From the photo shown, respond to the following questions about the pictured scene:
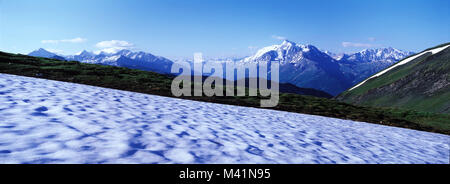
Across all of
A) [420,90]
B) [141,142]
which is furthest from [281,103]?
[420,90]

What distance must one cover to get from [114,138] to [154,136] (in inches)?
55.3

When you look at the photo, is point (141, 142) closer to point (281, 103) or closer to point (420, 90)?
point (281, 103)

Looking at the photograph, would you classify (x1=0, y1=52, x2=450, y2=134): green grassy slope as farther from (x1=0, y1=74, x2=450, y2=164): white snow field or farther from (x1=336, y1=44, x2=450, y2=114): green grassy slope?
(x1=336, y1=44, x2=450, y2=114): green grassy slope

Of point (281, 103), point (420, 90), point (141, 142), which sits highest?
point (141, 142)

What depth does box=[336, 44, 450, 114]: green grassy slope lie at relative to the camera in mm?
75000

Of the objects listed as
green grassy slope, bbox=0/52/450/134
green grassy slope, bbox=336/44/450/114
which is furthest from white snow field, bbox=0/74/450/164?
green grassy slope, bbox=336/44/450/114

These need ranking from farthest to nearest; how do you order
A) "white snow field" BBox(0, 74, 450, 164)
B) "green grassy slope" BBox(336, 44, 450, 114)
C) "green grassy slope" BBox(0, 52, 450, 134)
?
"green grassy slope" BBox(336, 44, 450, 114) → "green grassy slope" BBox(0, 52, 450, 134) → "white snow field" BBox(0, 74, 450, 164)

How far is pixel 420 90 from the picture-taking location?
87938mm

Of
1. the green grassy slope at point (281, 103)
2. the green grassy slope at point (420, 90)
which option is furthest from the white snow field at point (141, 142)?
the green grassy slope at point (420, 90)

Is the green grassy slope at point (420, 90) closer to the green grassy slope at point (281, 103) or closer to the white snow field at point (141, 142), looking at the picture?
the green grassy slope at point (281, 103)

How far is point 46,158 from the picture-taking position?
6.09m

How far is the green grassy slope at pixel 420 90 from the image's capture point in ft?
246
